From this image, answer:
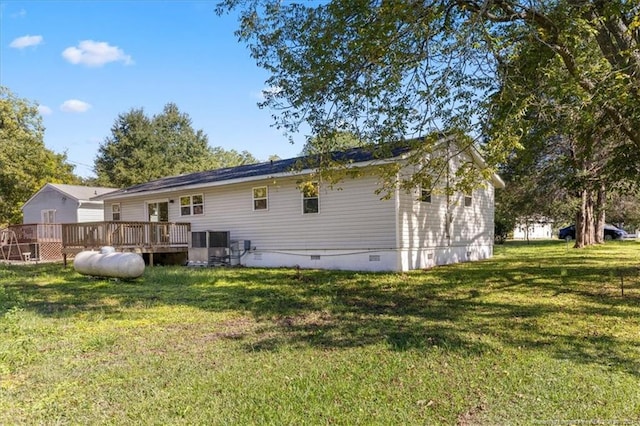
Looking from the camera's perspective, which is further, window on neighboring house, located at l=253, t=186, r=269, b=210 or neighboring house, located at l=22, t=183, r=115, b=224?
neighboring house, located at l=22, t=183, r=115, b=224

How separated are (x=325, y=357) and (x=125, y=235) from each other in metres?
12.9

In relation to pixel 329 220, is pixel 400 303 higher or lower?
lower

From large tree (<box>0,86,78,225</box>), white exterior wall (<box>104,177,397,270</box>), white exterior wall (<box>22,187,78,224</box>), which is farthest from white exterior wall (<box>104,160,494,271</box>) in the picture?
large tree (<box>0,86,78,225</box>)

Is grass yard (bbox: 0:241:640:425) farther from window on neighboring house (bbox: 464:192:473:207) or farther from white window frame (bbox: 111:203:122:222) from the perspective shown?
white window frame (bbox: 111:203:122:222)

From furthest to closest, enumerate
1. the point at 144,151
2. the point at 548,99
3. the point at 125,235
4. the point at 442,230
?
the point at 144,151 → the point at 125,235 → the point at 442,230 → the point at 548,99

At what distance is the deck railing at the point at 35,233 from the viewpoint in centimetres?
2018

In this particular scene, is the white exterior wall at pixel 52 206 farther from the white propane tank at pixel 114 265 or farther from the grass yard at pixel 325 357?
the grass yard at pixel 325 357

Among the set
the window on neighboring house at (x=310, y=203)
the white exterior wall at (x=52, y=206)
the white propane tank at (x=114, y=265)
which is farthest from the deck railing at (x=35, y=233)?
the window on neighboring house at (x=310, y=203)

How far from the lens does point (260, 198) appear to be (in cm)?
1521

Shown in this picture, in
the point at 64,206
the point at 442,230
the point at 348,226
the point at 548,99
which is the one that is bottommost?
the point at 442,230

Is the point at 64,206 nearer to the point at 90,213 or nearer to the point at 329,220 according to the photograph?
the point at 90,213

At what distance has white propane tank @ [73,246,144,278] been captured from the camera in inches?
411

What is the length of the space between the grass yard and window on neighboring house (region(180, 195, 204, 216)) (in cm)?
842

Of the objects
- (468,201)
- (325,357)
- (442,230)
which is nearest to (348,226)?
(442,230)
